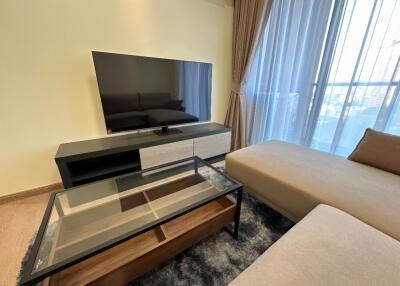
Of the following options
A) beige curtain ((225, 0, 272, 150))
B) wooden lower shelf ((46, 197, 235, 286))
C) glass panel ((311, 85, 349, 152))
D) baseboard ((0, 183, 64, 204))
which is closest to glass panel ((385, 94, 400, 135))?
glass panel ((311, 85, 349, 152))

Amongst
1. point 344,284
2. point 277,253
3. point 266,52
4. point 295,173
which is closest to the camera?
point 344,284

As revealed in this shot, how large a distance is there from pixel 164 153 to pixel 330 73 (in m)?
2.01

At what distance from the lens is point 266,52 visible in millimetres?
2295

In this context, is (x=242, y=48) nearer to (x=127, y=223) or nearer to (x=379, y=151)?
(x=379, y=151)

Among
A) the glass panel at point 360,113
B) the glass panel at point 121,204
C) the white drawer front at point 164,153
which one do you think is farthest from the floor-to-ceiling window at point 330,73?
the glass panel at point 121,204

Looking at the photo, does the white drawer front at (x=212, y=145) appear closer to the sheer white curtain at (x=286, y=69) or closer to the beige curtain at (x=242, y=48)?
the beige curtain at (x=242, y=48)

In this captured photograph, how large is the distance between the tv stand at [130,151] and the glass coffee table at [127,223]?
392 millimetres

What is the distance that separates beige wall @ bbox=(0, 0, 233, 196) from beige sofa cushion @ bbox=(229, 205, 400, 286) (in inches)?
79.2

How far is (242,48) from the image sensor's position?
2.38m

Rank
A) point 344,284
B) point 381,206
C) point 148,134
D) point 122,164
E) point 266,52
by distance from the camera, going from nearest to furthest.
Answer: point 344,284
point 381,206
point 122,164
point 148,134
point 266,52

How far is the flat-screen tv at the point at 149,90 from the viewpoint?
1716 mm

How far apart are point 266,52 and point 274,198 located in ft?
6.31

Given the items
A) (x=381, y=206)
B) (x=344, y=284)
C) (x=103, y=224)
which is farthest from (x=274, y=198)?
(x=103, y=224)

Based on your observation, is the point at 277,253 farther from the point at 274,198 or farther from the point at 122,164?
the point at 122,164
